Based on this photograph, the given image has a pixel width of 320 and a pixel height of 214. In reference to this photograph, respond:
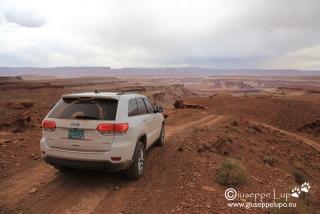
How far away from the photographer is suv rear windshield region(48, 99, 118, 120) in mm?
4469

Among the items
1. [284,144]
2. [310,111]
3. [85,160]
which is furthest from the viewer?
[310,111]

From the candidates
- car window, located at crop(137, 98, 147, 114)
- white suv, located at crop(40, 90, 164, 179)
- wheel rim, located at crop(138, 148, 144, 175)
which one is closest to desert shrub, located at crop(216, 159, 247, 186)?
wheel rim, located at crop(138, 148, 144, 175)

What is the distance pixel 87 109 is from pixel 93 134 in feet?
1.79

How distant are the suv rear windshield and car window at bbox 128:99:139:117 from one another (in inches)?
16.2

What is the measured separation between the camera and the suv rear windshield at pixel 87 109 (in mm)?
4469

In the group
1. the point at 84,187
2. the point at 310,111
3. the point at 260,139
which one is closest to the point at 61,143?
the point at 84,187

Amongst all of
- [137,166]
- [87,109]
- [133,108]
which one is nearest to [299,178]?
[137,166]

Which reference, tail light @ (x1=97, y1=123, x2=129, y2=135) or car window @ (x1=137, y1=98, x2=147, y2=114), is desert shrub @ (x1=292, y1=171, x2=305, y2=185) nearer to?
car window @ (x1=137, y1=98, x2=147, y2=114)

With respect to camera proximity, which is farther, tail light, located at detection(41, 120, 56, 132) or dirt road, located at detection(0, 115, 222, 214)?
tail light, located at detection(41, 120, 56, 132)

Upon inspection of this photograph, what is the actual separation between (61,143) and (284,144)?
1489cm

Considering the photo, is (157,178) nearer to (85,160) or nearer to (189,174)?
(189,174)

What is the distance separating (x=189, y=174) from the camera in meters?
5.40

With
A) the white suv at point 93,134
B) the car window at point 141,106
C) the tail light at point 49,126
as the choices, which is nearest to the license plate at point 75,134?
the white suv at point 93,134

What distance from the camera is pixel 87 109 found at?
15.0 ft
